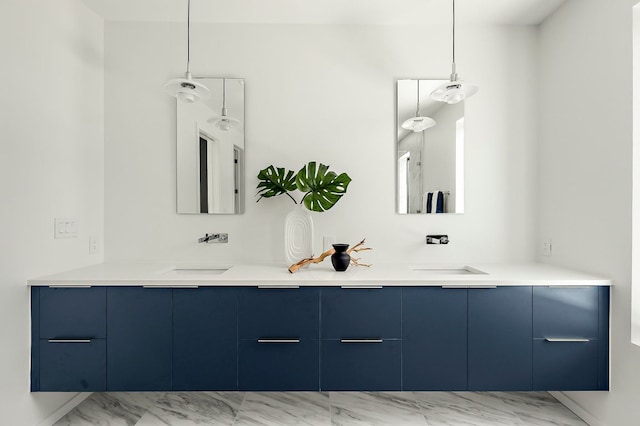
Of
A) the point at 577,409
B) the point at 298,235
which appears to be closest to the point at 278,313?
the point at 298,235

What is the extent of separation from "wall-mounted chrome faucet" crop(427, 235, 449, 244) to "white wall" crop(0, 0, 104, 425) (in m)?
2.42

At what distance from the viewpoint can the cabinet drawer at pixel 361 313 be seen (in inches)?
82.4

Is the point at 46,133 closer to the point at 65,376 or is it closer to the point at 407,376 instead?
the point at 65,376

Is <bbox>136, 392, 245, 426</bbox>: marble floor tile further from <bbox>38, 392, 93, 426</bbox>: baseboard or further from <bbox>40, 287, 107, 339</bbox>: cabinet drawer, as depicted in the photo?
<bbox>40, 287, 107, 339</bbox>: cabinet drawer

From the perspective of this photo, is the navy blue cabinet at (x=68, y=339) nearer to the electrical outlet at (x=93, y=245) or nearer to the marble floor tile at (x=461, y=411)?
the electrical outlet at (x=93, y=245)

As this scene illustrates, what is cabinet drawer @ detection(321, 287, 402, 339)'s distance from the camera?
82.4 inches

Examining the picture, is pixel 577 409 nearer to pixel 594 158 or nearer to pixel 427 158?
pixel 594 158

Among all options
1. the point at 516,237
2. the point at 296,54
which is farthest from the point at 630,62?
the point at 296,54

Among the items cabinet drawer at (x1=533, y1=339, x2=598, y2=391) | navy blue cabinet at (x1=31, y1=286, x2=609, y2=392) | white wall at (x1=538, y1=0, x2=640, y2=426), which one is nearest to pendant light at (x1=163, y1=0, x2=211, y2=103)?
navy blue cabinet at (x1=31, y1=286, x2=609, y2=392)

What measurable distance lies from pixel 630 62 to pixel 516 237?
4.22 feet

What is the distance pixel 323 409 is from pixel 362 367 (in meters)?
0.57

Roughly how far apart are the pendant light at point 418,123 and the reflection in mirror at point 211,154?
1.23 metres

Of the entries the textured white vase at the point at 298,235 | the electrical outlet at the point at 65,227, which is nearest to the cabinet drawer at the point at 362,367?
the textured white vase at the point at 298,235

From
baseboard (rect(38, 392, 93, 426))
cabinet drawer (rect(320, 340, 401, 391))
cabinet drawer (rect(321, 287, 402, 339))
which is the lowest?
baseboard (rect(38, 392, 93, 426))
